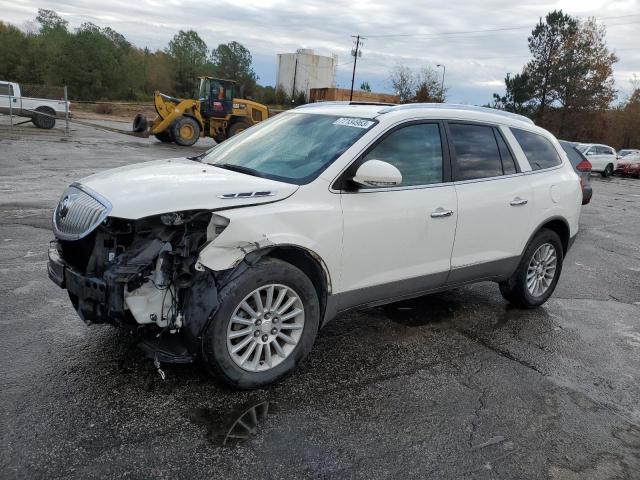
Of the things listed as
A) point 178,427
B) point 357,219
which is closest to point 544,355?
point 357,219

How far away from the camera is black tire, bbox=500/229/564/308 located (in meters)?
5.22

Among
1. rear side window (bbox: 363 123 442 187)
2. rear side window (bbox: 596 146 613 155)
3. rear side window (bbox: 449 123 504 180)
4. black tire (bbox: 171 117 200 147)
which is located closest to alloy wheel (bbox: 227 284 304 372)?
rear side window (bbox: 363 123 442 187)

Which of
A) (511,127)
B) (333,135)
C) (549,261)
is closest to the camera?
(333,135)

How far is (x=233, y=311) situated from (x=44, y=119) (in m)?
25.2

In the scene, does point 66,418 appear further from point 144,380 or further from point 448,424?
point 448,424

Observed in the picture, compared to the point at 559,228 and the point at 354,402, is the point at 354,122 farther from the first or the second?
the point at 559,228

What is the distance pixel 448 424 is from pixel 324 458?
2.90 feet

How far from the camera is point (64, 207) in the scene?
3.57m

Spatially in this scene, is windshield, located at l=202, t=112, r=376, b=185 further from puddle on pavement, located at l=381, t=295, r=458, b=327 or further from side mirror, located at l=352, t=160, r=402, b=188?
puddle on pavement, located at l=381, t=295, r=458, b=327

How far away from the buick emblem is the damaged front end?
0.84 feet

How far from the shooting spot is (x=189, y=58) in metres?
74.2

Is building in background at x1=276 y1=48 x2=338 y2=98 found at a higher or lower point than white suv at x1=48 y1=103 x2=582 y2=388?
higher

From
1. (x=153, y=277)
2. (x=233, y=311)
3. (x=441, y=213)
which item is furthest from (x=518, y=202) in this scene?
(x=153, y=277)

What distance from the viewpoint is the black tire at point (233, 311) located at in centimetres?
317
